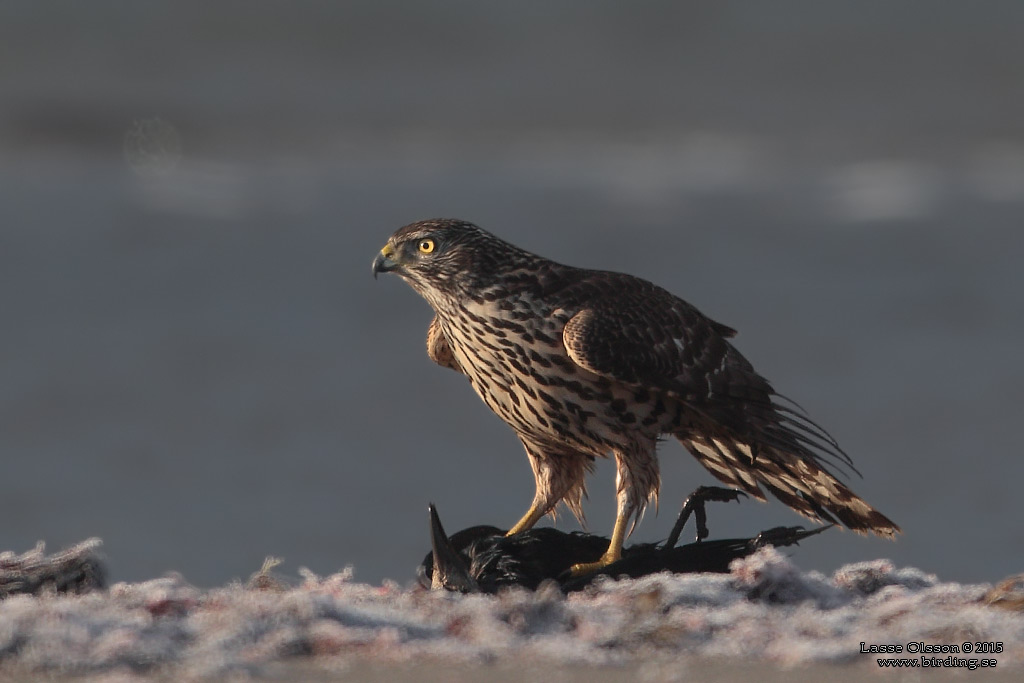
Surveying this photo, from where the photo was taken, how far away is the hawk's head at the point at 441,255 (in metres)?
5.37

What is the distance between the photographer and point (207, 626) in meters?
3.95

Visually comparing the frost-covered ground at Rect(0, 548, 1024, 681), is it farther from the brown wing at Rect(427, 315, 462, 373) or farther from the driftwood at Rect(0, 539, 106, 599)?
the brown wing at Rect(427, 315, 462, 373)

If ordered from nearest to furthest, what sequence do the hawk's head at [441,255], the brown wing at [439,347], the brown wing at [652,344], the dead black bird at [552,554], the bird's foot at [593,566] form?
→ 1. the dead black bird at [552,554]
2. the bird's foot at [593,566]
3. the brown wing at [652,344]
4. the hawk's head at [441,255]
5. the brown wing at [439,347]

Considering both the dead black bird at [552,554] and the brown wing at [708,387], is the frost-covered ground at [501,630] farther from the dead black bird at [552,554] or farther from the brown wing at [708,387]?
the brown wing at [708,387]

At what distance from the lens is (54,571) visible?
15.1 ft

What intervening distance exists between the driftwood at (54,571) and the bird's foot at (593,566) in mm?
1544

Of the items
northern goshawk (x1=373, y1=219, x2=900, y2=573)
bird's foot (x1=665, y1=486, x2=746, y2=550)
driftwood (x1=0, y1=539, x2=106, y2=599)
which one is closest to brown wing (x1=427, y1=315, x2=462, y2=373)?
northern goshawk (x1=373, y1=219, x2=900, y2=573)

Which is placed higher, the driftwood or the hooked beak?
the hooked beak

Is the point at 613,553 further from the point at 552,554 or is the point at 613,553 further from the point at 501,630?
the point at 501,630

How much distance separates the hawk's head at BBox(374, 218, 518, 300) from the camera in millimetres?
5371

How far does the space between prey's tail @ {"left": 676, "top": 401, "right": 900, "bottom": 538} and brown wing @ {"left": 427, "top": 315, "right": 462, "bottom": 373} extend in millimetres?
990

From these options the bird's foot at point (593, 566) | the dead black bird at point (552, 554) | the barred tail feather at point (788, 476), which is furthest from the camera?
the barred tail feather at point (788, 476)

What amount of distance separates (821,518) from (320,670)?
7.51 feet

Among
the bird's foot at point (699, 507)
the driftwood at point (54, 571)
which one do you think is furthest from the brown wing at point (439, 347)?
the driftwood at point (54, 571)
